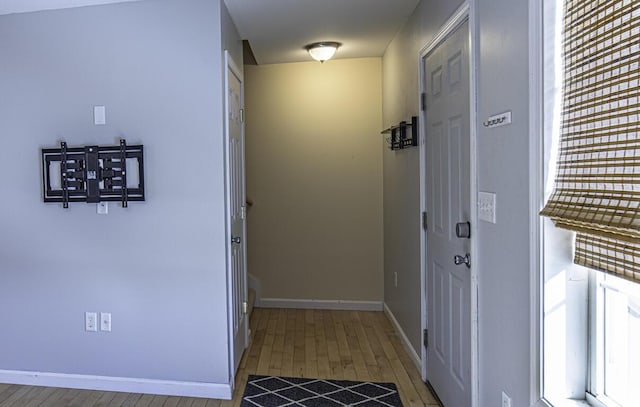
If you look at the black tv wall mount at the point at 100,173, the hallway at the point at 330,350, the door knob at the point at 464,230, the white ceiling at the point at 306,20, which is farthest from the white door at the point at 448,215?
the black tv wall mount at the point at 100,173

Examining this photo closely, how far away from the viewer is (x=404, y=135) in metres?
2.97

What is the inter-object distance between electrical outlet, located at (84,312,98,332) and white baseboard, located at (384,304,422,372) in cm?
213

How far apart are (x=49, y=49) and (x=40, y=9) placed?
25cm

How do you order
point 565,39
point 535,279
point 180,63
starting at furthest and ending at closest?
point 180,63
point 535,279
point 565,39

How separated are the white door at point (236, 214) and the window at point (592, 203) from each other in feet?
5.94

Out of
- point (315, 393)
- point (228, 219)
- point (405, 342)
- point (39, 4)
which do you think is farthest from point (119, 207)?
point (405, 342)

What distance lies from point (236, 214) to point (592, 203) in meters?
2.20

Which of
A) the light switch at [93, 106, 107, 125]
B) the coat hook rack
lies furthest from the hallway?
the light switch at [93, 106, 107, 125]

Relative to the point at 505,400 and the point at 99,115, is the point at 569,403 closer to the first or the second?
the point at 505,400

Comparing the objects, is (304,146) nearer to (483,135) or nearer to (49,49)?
(49,49)

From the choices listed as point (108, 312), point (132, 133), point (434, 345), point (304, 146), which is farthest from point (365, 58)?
point (108, 312)

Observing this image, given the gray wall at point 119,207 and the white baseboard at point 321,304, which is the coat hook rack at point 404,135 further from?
the white baseboard at point 321,304

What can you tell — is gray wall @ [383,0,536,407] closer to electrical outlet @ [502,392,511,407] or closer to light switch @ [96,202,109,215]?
electrical outlet @ [502,392,511,407]

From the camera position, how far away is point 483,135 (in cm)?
173
